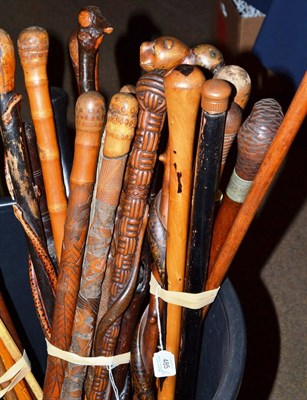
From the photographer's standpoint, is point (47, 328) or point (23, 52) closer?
point (23, 52)

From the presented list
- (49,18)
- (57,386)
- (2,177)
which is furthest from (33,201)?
(49,18)

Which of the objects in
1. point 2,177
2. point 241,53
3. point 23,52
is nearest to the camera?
point 23,52

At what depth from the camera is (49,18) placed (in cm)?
257

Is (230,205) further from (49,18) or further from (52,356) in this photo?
(49,18)

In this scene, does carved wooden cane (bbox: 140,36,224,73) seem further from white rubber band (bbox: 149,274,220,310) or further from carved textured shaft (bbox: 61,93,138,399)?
white rubber band (bbox: 149,274,220,310)

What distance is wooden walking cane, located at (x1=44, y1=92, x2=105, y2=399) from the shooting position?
0.67 m

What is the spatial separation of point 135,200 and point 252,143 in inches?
5.9

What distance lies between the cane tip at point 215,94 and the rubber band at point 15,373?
452 mm

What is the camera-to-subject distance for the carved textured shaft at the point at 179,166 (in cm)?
61

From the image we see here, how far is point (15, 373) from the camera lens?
85cm

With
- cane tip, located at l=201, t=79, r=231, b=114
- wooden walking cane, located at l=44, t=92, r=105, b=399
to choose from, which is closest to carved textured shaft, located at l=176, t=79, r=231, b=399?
cane tip, located at l=201, t=79, r=231, b=114

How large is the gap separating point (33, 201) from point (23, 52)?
0.61ft

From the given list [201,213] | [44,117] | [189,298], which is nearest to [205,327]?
[189,298]

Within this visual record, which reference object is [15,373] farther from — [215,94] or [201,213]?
[215,94]
